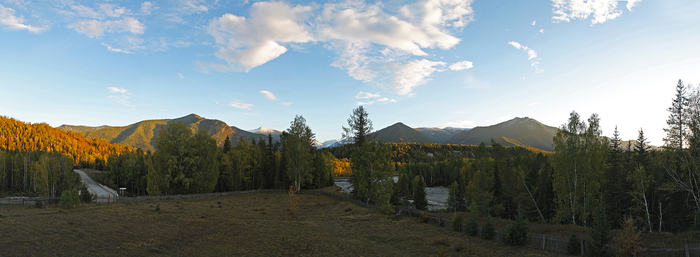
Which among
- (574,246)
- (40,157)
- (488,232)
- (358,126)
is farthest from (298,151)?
(40,157)

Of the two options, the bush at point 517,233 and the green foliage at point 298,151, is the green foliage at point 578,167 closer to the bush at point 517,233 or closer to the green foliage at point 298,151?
the bush at point 517,233

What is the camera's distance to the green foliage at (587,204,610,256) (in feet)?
48.8

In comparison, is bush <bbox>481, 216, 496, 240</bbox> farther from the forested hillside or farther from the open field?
the forested hillside

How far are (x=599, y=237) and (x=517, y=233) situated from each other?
4040 mm

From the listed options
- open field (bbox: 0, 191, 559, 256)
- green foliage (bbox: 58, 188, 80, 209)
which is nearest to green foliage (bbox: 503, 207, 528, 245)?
open field (bbox: 0, 191, 559, 256)

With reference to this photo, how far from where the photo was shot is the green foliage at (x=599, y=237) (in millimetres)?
14867

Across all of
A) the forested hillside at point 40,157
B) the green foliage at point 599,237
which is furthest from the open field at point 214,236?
the forested hillside at point 40,157

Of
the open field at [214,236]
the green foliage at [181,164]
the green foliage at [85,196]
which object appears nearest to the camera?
the open field at [214,236]

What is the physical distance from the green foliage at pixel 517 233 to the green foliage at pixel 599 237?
3.33 m

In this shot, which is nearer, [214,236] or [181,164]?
[214,236]

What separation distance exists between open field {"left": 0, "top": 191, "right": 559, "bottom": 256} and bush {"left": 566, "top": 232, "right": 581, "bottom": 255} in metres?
0.92

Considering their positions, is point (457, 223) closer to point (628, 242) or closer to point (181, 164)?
point (628, 242)

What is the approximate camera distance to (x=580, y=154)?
3139 centimetres

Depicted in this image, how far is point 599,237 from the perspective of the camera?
592 inches
